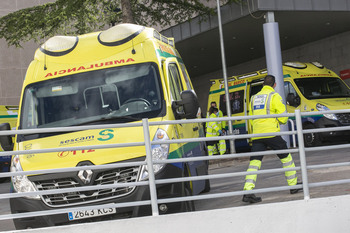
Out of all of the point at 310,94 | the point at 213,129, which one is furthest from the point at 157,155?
the point at 310,94

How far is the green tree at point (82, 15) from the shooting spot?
1474cm

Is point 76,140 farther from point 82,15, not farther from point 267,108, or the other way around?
A: point 82,15

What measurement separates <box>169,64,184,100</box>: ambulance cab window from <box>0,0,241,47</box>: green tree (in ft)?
25.0

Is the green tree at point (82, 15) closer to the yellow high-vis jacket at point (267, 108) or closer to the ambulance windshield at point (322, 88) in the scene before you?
the ambulance windshield at point (322, 88)

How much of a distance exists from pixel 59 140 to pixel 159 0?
1127 centimetres

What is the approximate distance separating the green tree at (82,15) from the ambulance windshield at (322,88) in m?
3.73

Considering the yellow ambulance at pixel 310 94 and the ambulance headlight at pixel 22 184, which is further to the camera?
the yellow ambulance at pixel 310 94

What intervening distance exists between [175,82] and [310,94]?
907 centimetres

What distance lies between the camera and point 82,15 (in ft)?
48.5

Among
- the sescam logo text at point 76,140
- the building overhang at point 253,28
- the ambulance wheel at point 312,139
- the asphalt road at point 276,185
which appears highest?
the building overhang at point 253,28

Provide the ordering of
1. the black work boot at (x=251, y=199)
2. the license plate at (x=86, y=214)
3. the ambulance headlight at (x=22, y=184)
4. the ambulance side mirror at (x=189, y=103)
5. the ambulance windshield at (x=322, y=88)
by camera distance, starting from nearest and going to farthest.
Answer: the license plate at (x=86, y=214) < the ambulance headlight at (x=22, y=184) < the ambulance side mirror at (x=189, y=103) < the black work boot at (x=251, y=199) < the ambulance windshield at (x=322, y=88)

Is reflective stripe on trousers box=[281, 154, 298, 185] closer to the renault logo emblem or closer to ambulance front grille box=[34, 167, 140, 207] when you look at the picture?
ambulance front grille box=[34, 167, 140, 207]

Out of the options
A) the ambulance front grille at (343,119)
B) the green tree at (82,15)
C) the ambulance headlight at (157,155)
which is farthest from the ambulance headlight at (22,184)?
the ambulance front grille at (343,119)

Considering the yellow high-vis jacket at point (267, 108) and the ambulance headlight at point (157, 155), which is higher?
the yellow high-vis jacket at point (267, 108)
